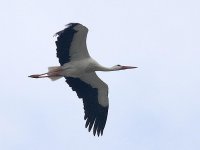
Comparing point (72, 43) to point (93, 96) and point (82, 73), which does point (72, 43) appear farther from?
point (93, 96)

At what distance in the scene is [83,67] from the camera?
22297mm

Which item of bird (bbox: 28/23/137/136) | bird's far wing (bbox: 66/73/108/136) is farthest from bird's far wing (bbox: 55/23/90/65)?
bird's far wing (bbox: 66/73/108/136)

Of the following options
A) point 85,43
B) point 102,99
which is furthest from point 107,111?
point 85,43

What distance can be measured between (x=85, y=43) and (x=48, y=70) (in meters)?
1.04

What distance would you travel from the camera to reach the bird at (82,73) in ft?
72.1

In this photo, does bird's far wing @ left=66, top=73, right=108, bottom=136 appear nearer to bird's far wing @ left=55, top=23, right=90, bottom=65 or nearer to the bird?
the bird

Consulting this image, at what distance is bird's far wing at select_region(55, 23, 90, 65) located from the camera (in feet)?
71.5

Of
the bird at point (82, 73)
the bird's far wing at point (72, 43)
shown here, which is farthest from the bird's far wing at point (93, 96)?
the bird's far wing at point (72, 43)

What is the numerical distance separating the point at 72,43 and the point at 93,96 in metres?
1.46

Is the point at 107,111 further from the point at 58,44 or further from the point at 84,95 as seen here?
the point at 58,44

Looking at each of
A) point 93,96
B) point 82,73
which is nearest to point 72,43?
point 82,73

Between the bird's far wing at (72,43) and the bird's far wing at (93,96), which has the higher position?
the bird's far wing at (72,43)

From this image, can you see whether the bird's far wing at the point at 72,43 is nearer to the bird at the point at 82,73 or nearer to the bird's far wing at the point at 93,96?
the bird at the point at 82,73

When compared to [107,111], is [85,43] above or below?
above
